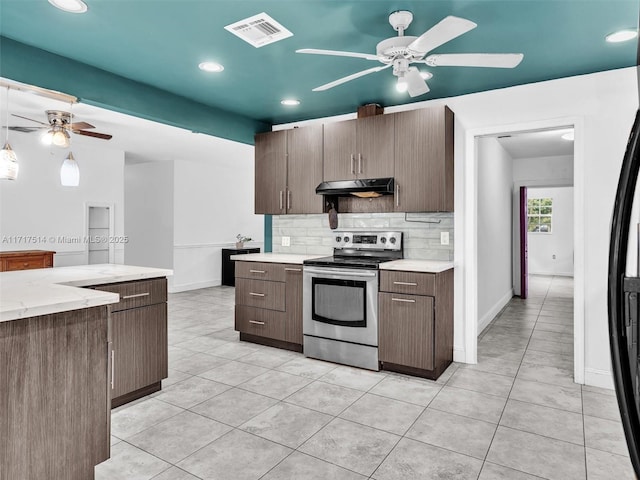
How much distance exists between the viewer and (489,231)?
502cm

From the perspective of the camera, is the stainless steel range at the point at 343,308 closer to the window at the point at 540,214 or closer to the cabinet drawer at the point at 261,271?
the cabinet drawer at the point at 261,271

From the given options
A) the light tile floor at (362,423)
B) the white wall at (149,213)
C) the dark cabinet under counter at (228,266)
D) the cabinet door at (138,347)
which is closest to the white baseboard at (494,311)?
the light tile floor at (362,423)

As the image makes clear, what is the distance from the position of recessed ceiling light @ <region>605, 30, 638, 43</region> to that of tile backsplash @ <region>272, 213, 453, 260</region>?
1.66m

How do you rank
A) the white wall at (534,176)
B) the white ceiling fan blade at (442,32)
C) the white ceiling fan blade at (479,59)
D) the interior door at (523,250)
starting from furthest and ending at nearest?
the interior door at (523,250) → the white wall at (534,176) → the white ceiling fan blade at (479,59) → the white ceiling fan blade at (442,32)

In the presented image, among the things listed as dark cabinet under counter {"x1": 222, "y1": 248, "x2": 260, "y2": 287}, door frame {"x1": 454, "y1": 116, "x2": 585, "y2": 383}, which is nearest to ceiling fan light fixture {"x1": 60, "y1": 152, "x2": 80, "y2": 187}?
door frame {"x1": 454, "y1": 116, "x2": 585, "y2": 383}

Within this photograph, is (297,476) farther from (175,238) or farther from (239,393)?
(175,238)

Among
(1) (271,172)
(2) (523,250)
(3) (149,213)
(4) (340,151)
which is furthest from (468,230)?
(3) (149,213)

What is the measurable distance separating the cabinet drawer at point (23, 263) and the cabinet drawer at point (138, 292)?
369cm

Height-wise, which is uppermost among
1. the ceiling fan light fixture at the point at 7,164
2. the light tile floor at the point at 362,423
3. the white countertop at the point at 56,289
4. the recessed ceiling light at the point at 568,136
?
the recessed ceiling light at the point at 568,136

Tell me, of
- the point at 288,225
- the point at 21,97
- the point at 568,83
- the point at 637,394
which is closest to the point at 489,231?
the point at 568,83

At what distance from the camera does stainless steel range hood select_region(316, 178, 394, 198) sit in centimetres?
354

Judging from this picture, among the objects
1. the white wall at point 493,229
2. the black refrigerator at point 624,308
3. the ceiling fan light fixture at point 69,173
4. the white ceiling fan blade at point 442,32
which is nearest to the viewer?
the black refrigerator at point 624,308

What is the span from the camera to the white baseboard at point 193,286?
291 inches

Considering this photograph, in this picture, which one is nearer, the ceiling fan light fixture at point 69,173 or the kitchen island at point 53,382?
the kitchen island at point 53,382
